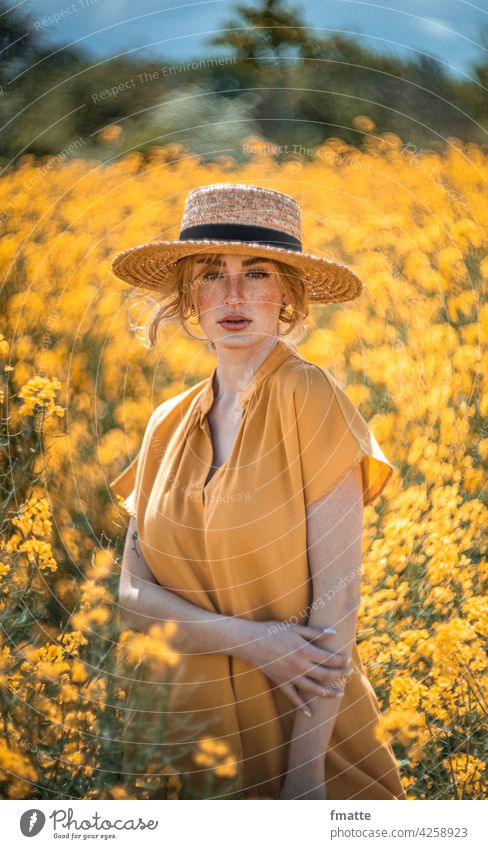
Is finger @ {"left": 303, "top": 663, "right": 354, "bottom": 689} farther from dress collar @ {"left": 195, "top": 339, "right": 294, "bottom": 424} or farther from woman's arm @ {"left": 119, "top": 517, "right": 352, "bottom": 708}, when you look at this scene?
dress collar @ {"left": 195, "top": 339, "right": 294, "bottom": 424}

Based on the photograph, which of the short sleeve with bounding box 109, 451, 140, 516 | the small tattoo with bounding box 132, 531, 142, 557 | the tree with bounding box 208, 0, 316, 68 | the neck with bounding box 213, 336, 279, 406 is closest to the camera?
the neck with bounding box 213, 336, 279, 406

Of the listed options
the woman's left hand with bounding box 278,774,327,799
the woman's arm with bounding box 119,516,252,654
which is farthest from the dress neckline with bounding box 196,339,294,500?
the woman's left hand with bounding box 278,774,327,799

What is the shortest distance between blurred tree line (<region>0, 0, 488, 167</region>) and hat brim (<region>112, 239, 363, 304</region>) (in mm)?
597

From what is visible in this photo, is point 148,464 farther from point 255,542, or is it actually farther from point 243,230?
point 243,230

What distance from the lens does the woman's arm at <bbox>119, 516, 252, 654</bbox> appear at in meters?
1.66

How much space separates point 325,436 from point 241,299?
11.3 inches

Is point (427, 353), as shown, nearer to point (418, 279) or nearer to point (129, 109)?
point (418, 279)

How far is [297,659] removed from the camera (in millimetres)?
1603

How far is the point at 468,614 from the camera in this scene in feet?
7.12

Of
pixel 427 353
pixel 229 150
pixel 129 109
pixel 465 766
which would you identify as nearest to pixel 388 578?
pixel 465 766

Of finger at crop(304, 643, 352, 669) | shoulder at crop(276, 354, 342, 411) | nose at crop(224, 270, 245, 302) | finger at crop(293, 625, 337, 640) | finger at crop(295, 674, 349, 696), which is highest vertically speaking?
nose at crop(224, 270, 245, 302)

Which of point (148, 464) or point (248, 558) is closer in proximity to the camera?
point (248, 558)

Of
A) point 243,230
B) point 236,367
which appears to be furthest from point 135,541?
point 243,230

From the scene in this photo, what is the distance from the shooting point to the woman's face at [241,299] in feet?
5.41
